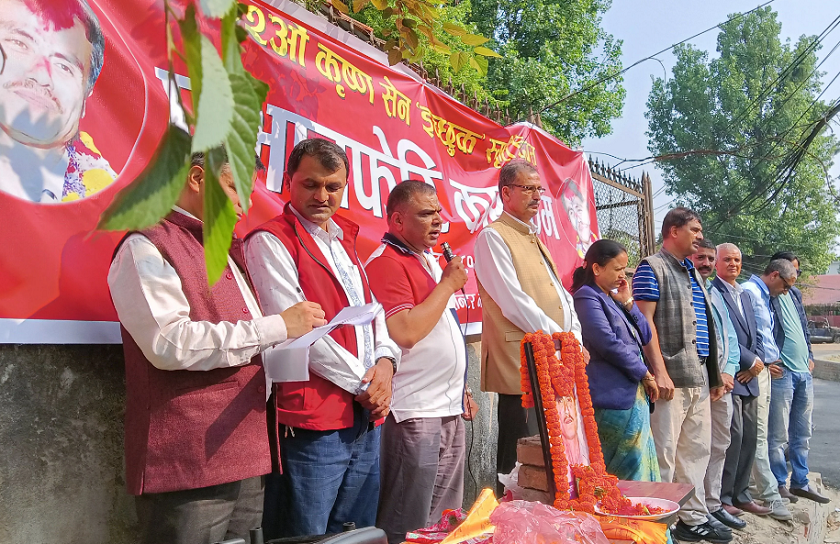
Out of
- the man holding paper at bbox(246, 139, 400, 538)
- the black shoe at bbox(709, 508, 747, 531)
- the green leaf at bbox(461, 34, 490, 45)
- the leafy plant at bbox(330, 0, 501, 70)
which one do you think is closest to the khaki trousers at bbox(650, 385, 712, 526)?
the black shoe at bbox(709, 508, 747, 531)

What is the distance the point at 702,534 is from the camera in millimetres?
3904

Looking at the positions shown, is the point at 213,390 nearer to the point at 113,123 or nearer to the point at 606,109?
the point at 113,123

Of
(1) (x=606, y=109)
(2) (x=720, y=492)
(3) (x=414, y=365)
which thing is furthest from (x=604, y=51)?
(3) (x=414, y=365)

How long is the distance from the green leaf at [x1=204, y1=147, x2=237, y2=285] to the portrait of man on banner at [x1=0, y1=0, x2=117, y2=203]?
6.06ft

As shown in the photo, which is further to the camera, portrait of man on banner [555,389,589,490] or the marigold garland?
portrait of man on banner [555,389,589,490]

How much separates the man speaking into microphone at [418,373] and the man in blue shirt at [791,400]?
3.81 meters

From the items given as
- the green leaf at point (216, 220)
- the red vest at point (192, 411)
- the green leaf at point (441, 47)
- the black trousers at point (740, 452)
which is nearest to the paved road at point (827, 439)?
the black trousers at point (740, 452)

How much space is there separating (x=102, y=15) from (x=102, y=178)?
531 millimetres

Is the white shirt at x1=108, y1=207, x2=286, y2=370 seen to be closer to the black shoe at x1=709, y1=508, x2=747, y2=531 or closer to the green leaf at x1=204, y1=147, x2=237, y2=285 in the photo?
the green leaf at x1=204, y1=147, x2=237, y2=285

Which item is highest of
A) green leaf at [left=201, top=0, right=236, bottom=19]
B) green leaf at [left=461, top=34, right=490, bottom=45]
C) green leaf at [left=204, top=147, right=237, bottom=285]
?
green leaf at [left=461, top=34, right=490, bottom=45]

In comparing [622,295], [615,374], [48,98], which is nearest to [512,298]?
[615,374]

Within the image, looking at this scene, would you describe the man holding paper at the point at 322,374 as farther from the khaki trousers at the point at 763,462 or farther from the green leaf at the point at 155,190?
the khaki trousers at the point at 763,462

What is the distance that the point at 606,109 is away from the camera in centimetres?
1675

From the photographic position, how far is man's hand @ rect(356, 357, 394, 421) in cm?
219
